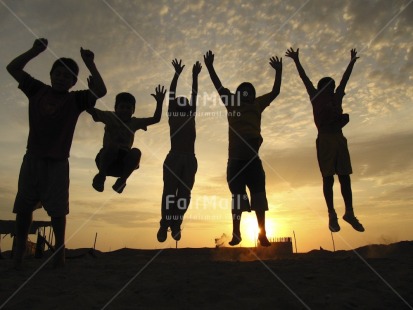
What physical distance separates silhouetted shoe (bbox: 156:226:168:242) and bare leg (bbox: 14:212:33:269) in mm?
2484

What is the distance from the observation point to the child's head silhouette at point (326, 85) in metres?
5.81

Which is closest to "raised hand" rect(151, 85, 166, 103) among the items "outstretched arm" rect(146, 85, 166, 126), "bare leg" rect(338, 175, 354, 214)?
"outstretched arm" rect(146, 85, 166, 126)

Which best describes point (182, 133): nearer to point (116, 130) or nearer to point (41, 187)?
point (116, 130)

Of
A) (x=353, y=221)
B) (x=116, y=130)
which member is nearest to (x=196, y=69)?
(x=116, y=130)

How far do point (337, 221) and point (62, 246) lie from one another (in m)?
4.21

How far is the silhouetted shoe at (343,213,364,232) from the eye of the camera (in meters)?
5.26

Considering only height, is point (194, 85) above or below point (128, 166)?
above

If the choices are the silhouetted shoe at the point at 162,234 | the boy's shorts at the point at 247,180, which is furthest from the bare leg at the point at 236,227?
the silhouetted shoe at the point at 162,234

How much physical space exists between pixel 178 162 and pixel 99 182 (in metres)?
1.51

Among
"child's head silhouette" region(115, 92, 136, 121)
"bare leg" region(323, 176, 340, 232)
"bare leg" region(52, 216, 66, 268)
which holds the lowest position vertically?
"bare leg" region(52, 216, 66, 268)

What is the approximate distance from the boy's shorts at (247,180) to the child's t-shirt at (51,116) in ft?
8.40

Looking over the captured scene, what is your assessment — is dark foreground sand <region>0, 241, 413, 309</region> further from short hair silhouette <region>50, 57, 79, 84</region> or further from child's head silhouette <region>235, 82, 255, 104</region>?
child's head silhouette <region>235, 82, 255, 104</region>

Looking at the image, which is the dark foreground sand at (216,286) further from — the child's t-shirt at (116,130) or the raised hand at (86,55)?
the raised hand at (86,55)

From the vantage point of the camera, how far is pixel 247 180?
557 centimetres
